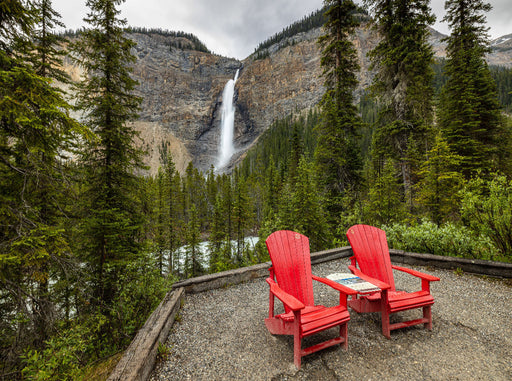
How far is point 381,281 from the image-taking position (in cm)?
259

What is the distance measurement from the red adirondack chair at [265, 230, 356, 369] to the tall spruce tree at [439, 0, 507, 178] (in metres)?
11.1

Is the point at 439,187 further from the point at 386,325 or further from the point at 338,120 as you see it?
the point at 386,325

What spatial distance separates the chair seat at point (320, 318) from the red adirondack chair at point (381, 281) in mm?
513

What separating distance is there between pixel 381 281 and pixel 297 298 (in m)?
1.14

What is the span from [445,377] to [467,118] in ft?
42.3

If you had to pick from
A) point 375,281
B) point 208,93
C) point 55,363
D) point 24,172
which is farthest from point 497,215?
point 208,93

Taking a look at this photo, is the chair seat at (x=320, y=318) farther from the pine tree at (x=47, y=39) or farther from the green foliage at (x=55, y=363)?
the pine tree at (x=47, y=39)

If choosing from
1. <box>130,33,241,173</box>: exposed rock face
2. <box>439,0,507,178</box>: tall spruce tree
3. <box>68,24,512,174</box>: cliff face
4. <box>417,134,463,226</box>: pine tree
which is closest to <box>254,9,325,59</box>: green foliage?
<box>68,24,512,174</box>: cliff face

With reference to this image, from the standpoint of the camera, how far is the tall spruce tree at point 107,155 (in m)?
5.36

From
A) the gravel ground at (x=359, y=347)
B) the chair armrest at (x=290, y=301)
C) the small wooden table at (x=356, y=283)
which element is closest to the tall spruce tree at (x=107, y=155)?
the gravel ground at (x=359, y=347)

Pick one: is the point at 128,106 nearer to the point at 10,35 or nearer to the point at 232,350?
the point at 10,35

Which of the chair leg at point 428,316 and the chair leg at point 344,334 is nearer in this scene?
the chair leg at point 344,334

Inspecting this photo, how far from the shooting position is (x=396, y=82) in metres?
8.31

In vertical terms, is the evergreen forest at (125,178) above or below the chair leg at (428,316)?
above
